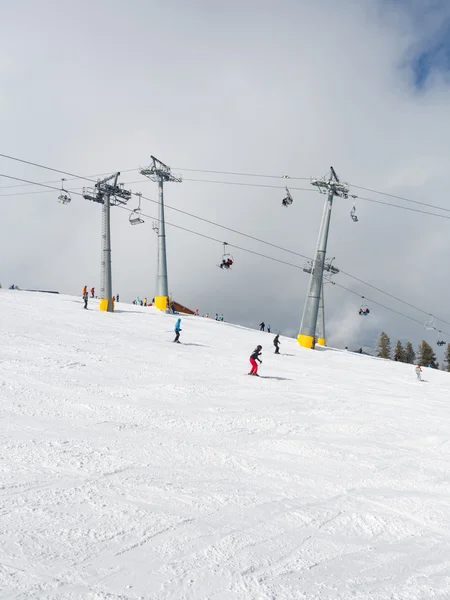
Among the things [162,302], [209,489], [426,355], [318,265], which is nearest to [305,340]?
[318,265]

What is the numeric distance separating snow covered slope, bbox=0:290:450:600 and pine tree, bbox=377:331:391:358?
8447 cm

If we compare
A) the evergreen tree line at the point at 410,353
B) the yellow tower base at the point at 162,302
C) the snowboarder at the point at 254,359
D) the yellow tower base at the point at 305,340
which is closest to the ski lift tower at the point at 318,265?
the yellow tower base at the point at 305,340

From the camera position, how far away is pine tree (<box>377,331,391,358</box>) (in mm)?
96062

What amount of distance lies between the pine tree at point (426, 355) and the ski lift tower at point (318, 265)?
193 feet

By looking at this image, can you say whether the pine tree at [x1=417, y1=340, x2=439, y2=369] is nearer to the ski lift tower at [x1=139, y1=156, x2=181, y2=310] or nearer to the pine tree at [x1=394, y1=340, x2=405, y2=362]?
the pine tree at [x1=394, y1=340, x2=405, y2=362]

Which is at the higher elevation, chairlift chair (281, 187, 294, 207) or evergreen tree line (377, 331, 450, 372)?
chairlift chair (281, 187, 294, 207)

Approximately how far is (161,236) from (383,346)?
7077cm

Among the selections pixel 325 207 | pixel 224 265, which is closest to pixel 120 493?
pixel 224 265

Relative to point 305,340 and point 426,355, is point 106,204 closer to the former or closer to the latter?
point 305,340

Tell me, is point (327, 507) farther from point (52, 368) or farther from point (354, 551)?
point (52, 368)

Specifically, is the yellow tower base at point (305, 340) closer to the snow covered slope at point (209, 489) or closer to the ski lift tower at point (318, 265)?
the ski lift tower at point (318, 265)

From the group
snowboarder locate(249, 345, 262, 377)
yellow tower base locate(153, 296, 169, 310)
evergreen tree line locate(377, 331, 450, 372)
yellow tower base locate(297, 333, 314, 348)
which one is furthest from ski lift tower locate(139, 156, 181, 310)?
evergreen tree line locate(377, 331, 450, 372)

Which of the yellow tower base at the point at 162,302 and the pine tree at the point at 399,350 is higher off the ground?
the yellow tower base at the point at 162,302

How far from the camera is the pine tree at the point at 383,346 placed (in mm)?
96062
